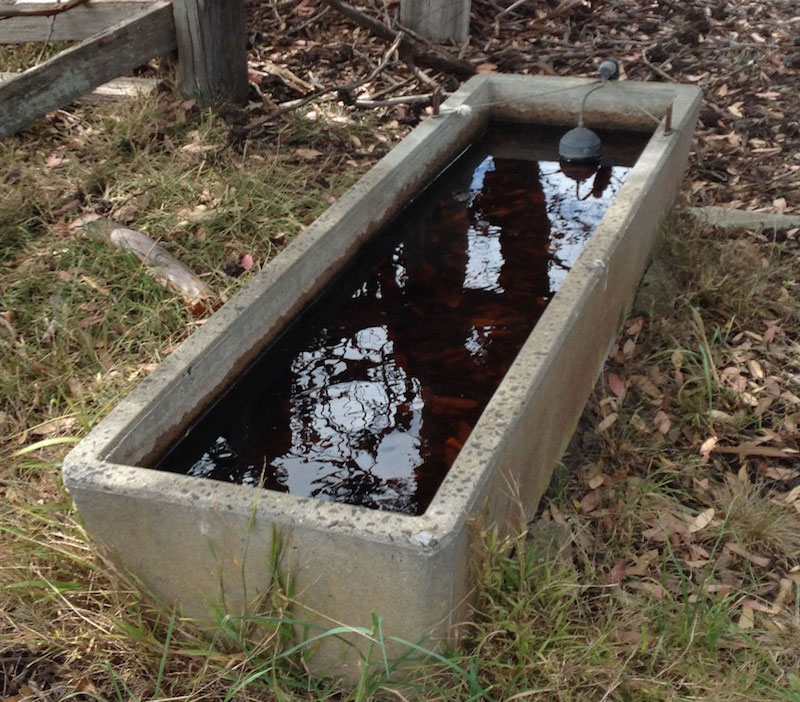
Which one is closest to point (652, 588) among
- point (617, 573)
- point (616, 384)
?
point (617, 573)

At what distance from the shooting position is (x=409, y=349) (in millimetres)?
3215

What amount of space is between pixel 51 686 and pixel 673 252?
282cm

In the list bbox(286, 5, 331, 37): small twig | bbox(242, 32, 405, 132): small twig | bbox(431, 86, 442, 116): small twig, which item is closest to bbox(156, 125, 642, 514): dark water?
bbox(431, 86, 442, 116): small twig

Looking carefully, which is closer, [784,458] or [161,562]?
[161,562]

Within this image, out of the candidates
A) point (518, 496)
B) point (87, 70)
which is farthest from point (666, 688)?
point (87, 70)

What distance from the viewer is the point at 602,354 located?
10.9 feet

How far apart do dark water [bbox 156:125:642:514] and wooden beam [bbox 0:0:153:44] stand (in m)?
1.78

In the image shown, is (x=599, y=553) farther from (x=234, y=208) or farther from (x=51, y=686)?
(x=234, y=208)

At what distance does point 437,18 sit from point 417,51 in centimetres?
35

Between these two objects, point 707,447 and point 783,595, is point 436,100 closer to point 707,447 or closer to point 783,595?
point 707,447

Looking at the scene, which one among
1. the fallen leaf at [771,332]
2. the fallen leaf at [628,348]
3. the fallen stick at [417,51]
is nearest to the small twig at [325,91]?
the fallen stick at [417,51]

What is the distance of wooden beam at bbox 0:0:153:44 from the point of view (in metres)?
4.61

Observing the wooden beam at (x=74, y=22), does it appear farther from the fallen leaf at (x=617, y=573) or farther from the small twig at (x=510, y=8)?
the fallen leaf at (x=617, y=573)

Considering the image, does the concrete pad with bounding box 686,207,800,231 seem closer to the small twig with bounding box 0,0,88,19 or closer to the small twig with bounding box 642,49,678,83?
the small twig with bounding box 642,49,678,83
